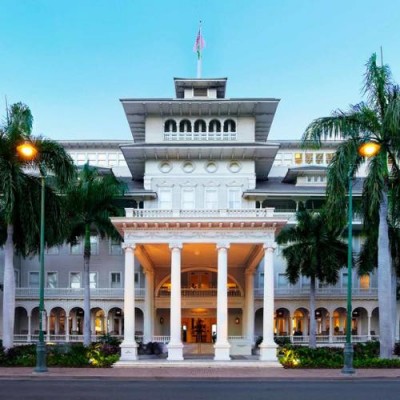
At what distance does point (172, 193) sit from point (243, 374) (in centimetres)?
2497

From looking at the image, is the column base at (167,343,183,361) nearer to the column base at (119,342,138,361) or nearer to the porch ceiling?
the column base at (119,342,138,361)

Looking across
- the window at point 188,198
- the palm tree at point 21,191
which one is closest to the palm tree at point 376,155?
the palm tree at point 21,191

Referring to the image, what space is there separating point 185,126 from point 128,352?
79.8 ft

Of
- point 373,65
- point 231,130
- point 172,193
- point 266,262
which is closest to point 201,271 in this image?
point 172,193

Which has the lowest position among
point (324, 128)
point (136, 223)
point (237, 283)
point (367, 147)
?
point (237, 283)

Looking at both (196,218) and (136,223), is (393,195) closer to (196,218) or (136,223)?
(196,218)

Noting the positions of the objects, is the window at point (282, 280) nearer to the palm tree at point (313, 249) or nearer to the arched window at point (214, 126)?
the palm tree at point (313, 249)

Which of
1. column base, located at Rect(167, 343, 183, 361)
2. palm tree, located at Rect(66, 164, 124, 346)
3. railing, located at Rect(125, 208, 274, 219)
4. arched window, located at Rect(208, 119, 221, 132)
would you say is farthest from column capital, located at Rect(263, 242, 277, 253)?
arched window, located at Rect(208, 119, 221, 132)

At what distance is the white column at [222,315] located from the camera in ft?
104

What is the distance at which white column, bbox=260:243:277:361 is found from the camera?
31422mm

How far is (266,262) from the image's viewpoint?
32.7 m

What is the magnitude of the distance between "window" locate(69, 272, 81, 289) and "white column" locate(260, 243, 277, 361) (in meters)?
24.8

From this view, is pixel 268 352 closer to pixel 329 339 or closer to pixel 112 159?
pixel 329 339

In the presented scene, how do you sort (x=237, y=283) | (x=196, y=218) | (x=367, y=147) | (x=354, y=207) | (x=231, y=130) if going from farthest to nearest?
(x=231, y=130) → (x=237, y=283) → (x=354, y=207) → (x=196, y=218) → (x=367, y=147)
